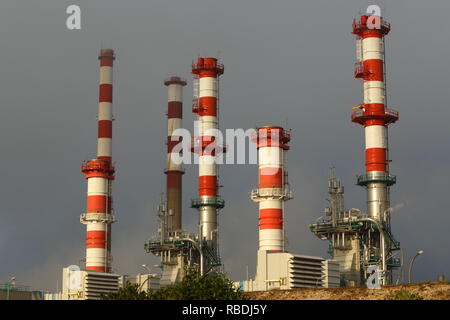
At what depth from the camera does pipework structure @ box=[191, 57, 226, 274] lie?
9738 centimetres

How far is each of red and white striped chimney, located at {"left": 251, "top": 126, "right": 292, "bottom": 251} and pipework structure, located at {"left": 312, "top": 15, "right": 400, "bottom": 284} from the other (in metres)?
4.27

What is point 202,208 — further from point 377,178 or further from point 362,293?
point 362,293

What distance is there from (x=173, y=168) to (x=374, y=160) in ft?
111

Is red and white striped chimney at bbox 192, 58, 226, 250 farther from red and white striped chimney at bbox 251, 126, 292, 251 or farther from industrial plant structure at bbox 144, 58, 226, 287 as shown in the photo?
red and white striped chimney at bbox 251, 126, 292, 251

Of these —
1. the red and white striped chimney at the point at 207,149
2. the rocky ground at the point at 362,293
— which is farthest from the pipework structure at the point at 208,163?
the rocky ground at the point at 362,293

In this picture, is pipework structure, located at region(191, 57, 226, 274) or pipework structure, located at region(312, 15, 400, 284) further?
pipework structure, located at region(191, 57, 226, 274)

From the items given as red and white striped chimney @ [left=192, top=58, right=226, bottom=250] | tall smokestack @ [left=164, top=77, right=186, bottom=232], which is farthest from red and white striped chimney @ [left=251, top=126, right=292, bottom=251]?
tall smokestack @ [left=164, top=77, right=186, bottom=232]

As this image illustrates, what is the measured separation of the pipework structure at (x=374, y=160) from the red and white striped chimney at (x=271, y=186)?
4269 mm

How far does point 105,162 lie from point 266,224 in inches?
970

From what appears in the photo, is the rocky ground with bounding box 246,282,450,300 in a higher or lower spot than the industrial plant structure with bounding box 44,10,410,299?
lower

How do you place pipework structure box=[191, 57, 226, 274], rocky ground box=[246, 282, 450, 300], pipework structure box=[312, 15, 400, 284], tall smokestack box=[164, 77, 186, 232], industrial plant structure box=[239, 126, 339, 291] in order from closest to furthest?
rocky ground box=[246, 282, 450, 300] → industrial plant structure box=[239, 126, 339, 291] → pipework structure box=[312, 15, 400, 284] → pipework structure box=[191, 57, 226, 274] → tall smokestack box=[164, 77, 186, 232]

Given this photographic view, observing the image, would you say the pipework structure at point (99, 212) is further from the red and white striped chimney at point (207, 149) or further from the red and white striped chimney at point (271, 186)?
the red and white striped chimney at point (271, 186)

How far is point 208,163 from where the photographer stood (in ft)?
318
